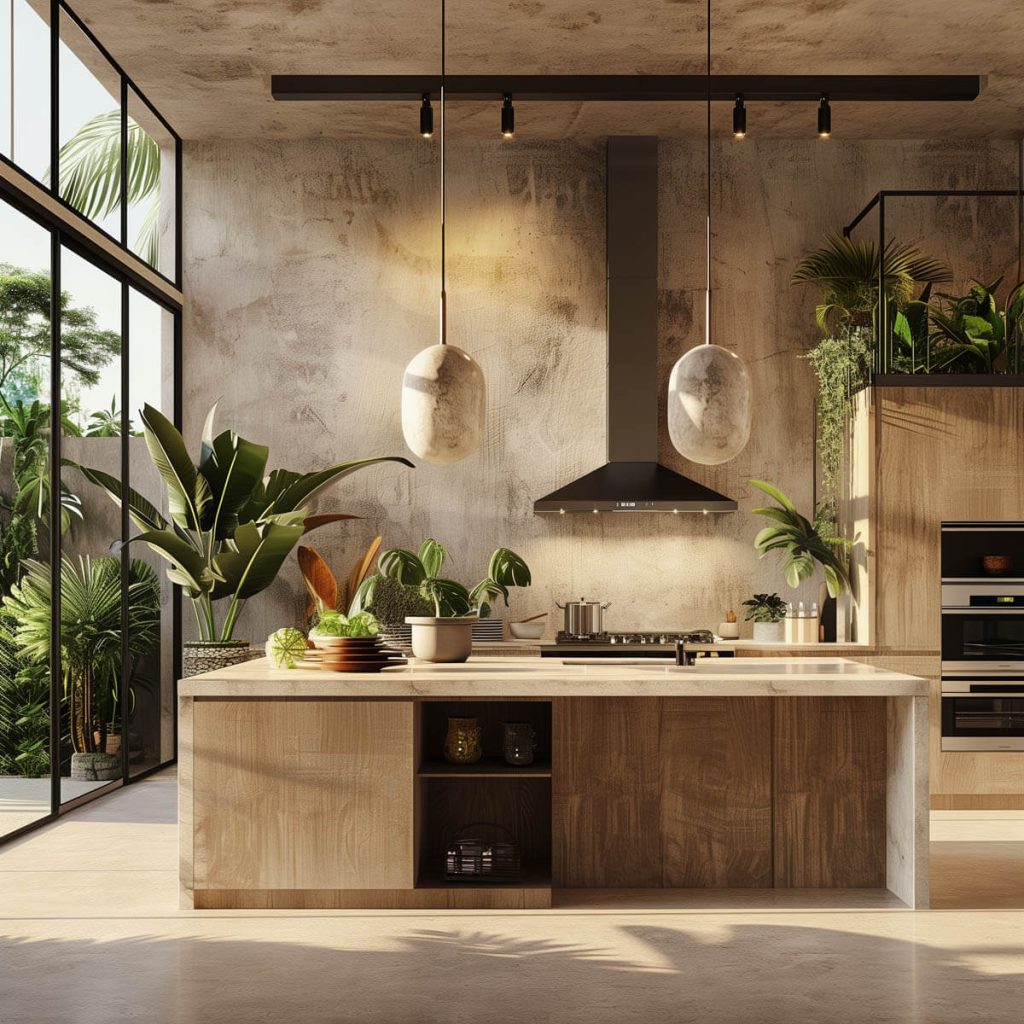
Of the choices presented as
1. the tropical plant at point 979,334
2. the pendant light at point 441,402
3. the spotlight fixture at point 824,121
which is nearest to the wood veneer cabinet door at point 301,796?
the pendant light at point 441,402

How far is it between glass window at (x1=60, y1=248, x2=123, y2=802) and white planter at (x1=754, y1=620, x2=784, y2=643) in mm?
3687

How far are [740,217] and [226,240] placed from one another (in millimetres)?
3335

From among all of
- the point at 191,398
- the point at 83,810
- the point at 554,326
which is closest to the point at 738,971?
the point at 83,810

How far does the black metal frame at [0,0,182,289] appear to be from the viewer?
5.65 m

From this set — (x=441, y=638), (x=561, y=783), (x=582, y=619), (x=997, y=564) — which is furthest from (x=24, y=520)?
(x=997, y=564)

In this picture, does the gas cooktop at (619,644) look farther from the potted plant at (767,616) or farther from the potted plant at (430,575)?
the potted plant at (430,575)

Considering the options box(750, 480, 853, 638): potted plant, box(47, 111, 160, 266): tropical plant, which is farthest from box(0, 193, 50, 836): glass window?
box(750, 480, 853, 638): potted plant

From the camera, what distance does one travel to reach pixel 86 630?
617 cm

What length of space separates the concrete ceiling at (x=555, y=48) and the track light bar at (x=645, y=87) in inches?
14.2

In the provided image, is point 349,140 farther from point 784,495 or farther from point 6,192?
point 784,495

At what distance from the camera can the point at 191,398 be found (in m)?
7.73

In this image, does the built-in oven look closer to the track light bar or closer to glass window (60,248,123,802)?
the track light bar

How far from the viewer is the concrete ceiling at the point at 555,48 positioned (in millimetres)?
5879

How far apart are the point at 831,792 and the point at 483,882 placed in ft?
4.50
